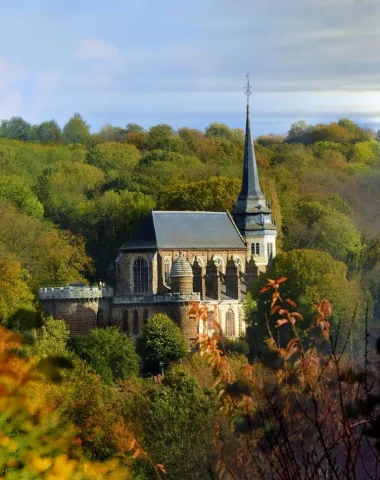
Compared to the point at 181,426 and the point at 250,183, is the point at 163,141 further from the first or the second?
the point at 181,426

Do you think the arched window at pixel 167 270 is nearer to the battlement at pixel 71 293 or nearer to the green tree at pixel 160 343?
the battlement at pixel 71 293

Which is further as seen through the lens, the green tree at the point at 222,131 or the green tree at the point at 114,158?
the green tree at the point at 222,131

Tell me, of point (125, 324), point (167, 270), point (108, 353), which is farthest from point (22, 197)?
point (108, 353)

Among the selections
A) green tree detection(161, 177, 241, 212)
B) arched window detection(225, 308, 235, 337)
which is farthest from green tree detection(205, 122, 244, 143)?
arched window detection(225, 308, 235, 337)

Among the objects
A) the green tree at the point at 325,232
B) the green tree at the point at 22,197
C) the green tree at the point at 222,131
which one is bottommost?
the green tree at the point at 325,232

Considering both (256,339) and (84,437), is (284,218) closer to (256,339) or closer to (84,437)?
(256,339)

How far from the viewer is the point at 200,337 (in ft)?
63.8

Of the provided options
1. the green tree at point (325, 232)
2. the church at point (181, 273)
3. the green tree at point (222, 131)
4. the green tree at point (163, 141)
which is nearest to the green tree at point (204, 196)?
the church at point (181, 273)

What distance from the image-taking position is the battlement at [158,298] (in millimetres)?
74375

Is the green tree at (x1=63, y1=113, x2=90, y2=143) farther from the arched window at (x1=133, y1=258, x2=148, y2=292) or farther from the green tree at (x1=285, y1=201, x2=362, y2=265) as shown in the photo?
the arched window at (x1=133, y1=258, x2=148, y2=292)

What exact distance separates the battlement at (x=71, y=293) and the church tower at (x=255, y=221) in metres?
9.16

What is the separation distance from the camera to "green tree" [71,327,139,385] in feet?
209

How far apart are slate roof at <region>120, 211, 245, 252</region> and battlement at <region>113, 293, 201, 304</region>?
3.46 meters

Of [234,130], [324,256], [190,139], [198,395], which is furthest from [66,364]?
[234,130]
